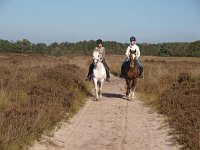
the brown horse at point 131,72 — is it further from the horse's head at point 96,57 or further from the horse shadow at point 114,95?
the horse's head at point 96,57

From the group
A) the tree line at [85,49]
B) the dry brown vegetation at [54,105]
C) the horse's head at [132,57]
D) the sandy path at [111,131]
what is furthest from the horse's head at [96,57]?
the tree line at [85,49]

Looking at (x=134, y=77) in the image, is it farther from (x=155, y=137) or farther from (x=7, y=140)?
(x=7, y=140)

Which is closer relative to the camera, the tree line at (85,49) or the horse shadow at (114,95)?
the horse shadow at (114,95)

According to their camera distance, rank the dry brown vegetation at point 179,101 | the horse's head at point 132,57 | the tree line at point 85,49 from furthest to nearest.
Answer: the tree line at point 85,49 → the horse's head at point 132,57 → the dry brown vegetation at point 179,101

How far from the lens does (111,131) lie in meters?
10.6

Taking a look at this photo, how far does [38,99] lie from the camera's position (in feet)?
40.5

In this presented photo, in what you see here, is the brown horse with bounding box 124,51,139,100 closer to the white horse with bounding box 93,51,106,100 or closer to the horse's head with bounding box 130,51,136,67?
the horse's head with bounding box 130,51,136,67

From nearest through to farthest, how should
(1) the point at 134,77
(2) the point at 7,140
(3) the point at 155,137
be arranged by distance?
(2) the point at 7,140 < (3) the point at 155,137 < (1) the point at 134,77

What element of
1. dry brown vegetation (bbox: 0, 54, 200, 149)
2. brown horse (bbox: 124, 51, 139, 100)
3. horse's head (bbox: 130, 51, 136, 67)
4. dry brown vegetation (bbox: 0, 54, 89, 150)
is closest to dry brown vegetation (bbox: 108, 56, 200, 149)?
dry brown vegetation (bbox: 0, 54, 200, 149)

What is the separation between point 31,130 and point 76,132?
6.06 feet

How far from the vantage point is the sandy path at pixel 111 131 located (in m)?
9.11

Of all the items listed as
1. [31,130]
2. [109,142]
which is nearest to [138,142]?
[109,142]

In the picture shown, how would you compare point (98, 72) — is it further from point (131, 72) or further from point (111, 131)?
point (111, 131)

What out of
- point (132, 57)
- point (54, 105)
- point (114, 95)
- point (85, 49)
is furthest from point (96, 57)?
point (85, 49)
